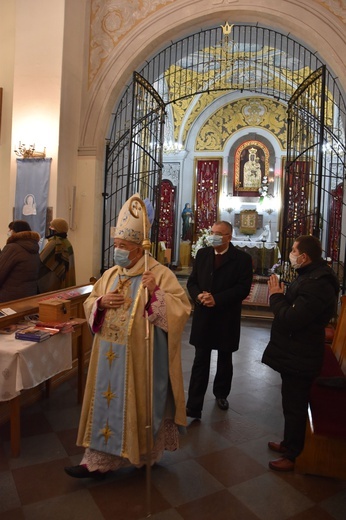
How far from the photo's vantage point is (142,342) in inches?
109

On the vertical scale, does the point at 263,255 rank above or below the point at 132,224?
below

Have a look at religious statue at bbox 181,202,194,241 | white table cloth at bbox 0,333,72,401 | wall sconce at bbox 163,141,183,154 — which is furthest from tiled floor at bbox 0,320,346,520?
wall sconce at bbox 163,141,183,154

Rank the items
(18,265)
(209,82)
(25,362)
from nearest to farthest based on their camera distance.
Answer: (25,362) → (18,265) → (209,82)

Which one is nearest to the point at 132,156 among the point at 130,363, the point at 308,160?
the point at 308,160

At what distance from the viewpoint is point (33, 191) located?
723 cm

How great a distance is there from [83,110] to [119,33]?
1497mm

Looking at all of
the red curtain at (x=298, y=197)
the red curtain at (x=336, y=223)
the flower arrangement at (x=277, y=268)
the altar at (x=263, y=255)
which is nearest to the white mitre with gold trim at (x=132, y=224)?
the red curtain at (x=298, y=197)

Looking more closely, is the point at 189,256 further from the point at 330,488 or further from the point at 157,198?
the point at 330,488

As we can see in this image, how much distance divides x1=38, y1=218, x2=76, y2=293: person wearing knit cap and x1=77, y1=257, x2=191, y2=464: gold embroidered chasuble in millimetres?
2348

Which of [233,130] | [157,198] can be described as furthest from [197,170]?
[157,198]

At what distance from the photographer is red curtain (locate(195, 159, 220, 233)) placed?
53.9 ft

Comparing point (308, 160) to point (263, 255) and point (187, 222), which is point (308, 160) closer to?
point (263, 255)

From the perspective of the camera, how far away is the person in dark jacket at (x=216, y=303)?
12.6 feet

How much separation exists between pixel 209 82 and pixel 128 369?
13964mm
